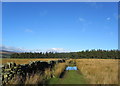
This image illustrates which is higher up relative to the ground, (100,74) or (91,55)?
(91,55)

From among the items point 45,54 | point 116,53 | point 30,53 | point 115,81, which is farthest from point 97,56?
point 115,81

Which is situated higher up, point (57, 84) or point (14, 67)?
point (14, 67)

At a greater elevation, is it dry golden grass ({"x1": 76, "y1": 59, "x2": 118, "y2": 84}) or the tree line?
the tree line

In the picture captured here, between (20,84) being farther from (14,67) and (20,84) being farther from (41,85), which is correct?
(14,67)

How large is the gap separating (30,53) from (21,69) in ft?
246

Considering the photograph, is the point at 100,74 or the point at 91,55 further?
the point at 91,55

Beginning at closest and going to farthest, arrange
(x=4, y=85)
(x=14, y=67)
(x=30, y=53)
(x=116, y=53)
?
(x=4, y=85) < (x=14, y=67) < (x=116, y=53) < (x=30, y=53)

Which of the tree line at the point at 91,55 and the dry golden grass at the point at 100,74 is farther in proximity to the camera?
the tree line at the point at 91,55

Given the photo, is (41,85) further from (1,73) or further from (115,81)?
(115,81)

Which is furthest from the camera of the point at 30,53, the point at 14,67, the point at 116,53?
the point at 30,53

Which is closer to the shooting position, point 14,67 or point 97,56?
point 14,67

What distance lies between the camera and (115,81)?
283 inches

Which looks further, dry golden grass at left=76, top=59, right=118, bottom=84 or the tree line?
the tree line

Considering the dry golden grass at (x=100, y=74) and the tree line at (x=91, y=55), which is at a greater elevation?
the tree line at (x=91, y=55)
